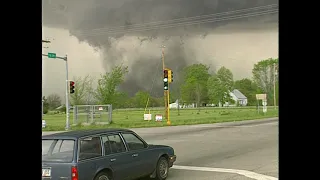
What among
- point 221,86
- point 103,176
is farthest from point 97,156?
point 221,86

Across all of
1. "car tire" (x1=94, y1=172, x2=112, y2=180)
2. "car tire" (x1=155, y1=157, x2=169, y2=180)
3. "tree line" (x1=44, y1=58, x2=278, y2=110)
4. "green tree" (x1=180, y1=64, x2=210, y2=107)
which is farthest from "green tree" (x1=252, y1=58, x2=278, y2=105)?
"car tire" (x1=94, y1=172, x2=112, y2=180)

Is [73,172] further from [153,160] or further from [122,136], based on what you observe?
[153,160]

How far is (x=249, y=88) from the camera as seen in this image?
138 ft

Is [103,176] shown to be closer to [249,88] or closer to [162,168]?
[162,168]

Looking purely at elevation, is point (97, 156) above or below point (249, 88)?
below

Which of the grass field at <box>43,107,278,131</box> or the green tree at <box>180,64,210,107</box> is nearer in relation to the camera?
the grass field at <box>43,107,278,131</box>

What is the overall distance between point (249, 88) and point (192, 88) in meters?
6.59

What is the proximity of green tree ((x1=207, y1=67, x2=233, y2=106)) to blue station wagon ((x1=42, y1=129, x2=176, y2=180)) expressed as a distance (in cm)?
3376

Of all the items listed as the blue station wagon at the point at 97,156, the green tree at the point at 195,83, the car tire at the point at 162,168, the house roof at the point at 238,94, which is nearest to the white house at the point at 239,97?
the house roof at the point at 238,94

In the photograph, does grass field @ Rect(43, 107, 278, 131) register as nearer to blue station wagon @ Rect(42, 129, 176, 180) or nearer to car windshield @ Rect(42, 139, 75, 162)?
blue station wagon @ Rect(42, 129, 176, 180)

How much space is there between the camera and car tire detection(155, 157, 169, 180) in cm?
769
